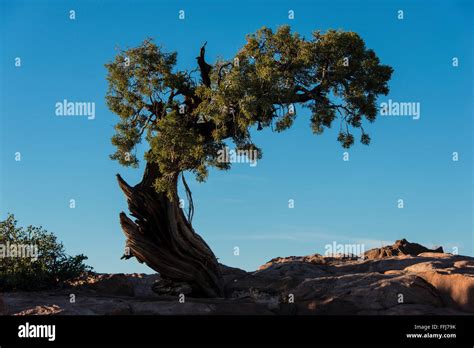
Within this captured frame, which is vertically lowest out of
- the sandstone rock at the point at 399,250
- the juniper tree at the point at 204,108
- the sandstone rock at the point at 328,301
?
the sandstone rock at the point at 328,301

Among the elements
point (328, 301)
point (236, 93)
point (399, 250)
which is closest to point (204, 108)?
point (236, 93)

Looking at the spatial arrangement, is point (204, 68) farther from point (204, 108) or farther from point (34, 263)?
point (34, 263)

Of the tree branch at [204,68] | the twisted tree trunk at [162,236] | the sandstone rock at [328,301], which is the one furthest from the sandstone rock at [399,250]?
the tree branch at [204,68]

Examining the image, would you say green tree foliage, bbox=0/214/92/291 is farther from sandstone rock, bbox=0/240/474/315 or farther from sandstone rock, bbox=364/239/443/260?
sandstone rock, bbox=364/239/443/260

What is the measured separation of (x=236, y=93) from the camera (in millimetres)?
22594

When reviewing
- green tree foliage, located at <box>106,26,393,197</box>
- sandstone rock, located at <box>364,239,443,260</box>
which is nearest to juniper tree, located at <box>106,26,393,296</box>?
green tree foliage, located at <box>106,26,393,197</box>

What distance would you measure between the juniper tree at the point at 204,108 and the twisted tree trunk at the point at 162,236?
0.05 meters

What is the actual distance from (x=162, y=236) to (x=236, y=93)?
26.6 ft

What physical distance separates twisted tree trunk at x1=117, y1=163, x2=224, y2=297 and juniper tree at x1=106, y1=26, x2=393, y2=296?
46 mm

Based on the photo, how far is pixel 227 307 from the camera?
20625 millimetres

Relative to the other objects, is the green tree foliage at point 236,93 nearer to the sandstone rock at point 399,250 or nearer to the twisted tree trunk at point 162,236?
the twisted tree trunk at point 162,236

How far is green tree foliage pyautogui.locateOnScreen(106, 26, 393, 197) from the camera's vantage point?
2316 cm

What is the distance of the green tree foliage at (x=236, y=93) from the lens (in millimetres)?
23156

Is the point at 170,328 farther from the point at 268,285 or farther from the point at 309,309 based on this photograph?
the point at 268,285
